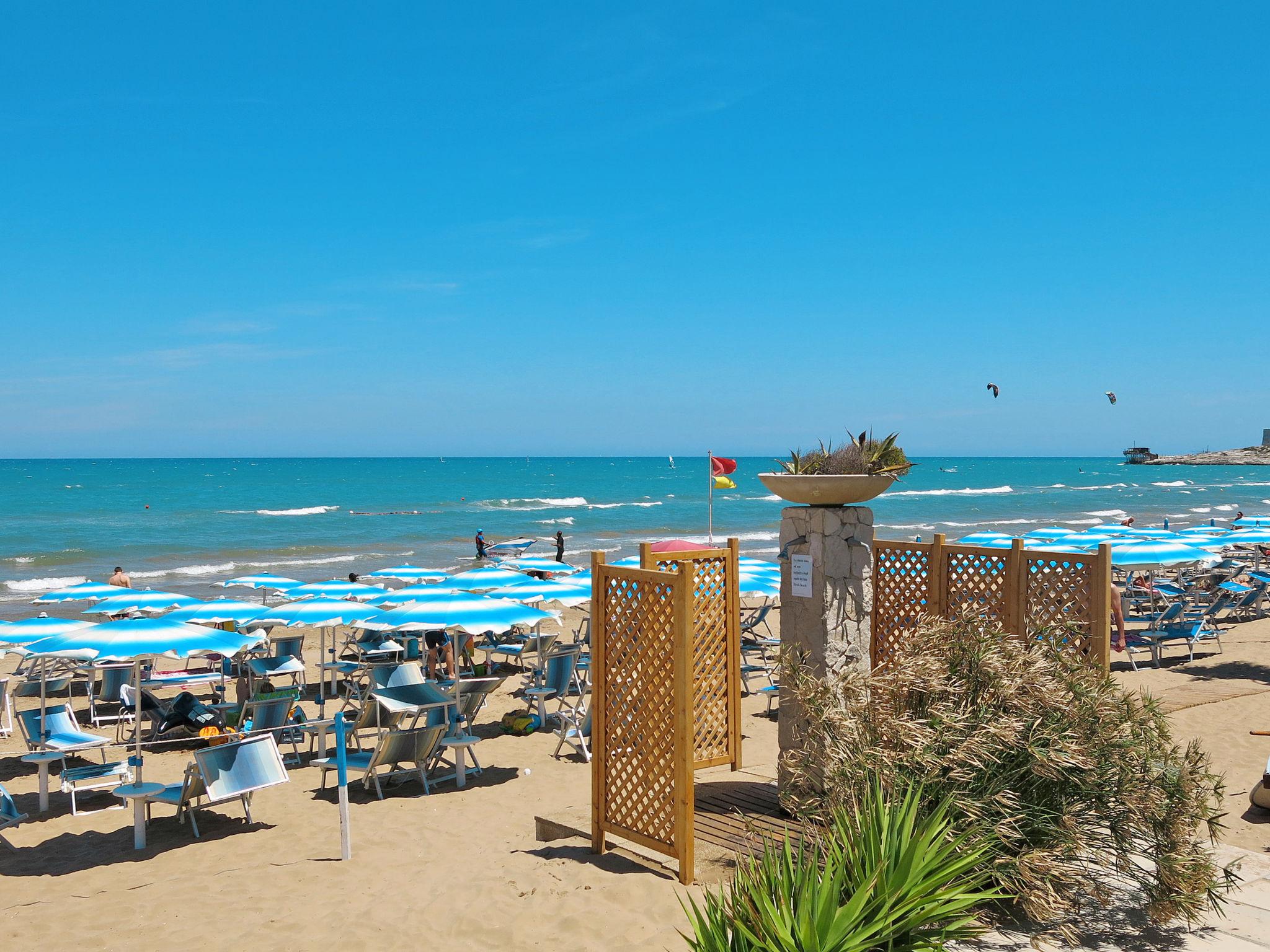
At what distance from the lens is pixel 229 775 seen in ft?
23.0

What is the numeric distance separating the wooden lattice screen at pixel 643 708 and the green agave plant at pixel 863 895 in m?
1.06

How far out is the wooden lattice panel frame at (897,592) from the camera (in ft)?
23.2

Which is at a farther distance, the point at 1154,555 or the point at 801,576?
the point at 1154,555

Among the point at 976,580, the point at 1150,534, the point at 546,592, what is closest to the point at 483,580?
the point at 546,592

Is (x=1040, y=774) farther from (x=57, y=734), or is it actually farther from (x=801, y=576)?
(x=57, y=734)

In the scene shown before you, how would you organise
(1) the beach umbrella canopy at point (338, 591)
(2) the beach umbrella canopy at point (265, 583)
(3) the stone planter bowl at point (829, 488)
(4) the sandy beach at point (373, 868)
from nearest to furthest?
(4) the sandy beach at point (373, 868), (3) the stone planter bowl at point (829, 488), (1) the beach umbrella canopy at point (338, 591), (2) the beach umbrella canopy at point (265, 583)

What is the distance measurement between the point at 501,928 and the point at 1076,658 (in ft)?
10.6

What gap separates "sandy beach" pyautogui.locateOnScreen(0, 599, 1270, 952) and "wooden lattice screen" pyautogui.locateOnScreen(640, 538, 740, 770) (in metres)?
1.13

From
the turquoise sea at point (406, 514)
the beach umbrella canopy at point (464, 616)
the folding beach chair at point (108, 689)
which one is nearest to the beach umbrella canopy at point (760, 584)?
the beach umbrella canopy at point (464, 616)

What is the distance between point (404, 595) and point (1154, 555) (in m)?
9.23

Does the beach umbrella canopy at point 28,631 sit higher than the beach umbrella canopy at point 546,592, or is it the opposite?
the beach umbrella canopy at point 546,592

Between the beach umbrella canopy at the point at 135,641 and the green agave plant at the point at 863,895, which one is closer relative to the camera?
the green agave plant at the point at 863,895

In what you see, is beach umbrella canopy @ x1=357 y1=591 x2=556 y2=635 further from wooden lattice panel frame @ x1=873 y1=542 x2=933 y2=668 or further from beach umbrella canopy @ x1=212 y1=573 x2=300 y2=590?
beach umbrella canopy @ x1=212 y1=573 x2=300 y2=590

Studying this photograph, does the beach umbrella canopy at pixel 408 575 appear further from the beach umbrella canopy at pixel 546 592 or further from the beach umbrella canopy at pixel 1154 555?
the beach umbrella canopy at pixel 1154 555
